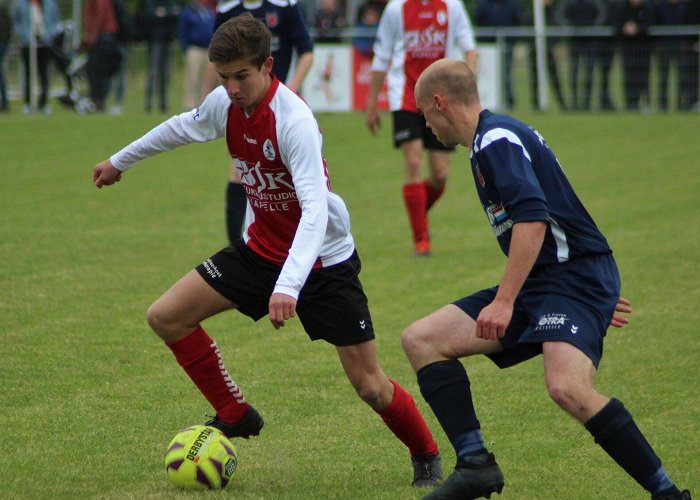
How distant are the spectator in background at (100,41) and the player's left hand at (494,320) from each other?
17.6 meters

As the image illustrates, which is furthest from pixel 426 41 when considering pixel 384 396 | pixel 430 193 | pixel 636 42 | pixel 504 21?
pixel 504 21

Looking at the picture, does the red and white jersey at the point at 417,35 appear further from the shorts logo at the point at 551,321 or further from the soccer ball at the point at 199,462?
the shorts logo at the point at 551,321

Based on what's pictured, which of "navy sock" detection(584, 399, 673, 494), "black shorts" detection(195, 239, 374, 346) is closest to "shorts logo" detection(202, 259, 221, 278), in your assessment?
"black shorts" detection(195, 239, 374, 346)

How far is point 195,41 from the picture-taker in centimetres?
1875

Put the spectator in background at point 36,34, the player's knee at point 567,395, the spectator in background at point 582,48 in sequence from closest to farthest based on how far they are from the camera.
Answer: the player's knee at point 567,395, the spectator in background at point 36,34, the spectator in background at point 582,48

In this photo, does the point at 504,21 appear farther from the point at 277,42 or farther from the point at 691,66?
the point at 277,42

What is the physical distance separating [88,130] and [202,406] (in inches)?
519

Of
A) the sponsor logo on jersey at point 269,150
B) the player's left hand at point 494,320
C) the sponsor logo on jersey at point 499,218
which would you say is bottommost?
the player's left hand at point 494,320

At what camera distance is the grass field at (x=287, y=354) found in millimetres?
4660

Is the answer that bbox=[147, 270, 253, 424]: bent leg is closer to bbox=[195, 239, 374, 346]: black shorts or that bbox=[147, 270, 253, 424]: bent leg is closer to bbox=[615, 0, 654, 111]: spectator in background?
bbox=[195, 239, 374, 346]: black shorts

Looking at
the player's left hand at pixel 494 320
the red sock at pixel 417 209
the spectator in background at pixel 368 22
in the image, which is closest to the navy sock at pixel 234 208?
the red sock at pixel 417 209

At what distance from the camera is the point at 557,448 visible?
195 inches

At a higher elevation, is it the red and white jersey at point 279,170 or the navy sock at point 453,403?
the red and white jersey at point 279,170

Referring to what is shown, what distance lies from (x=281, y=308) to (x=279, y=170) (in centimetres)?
72
